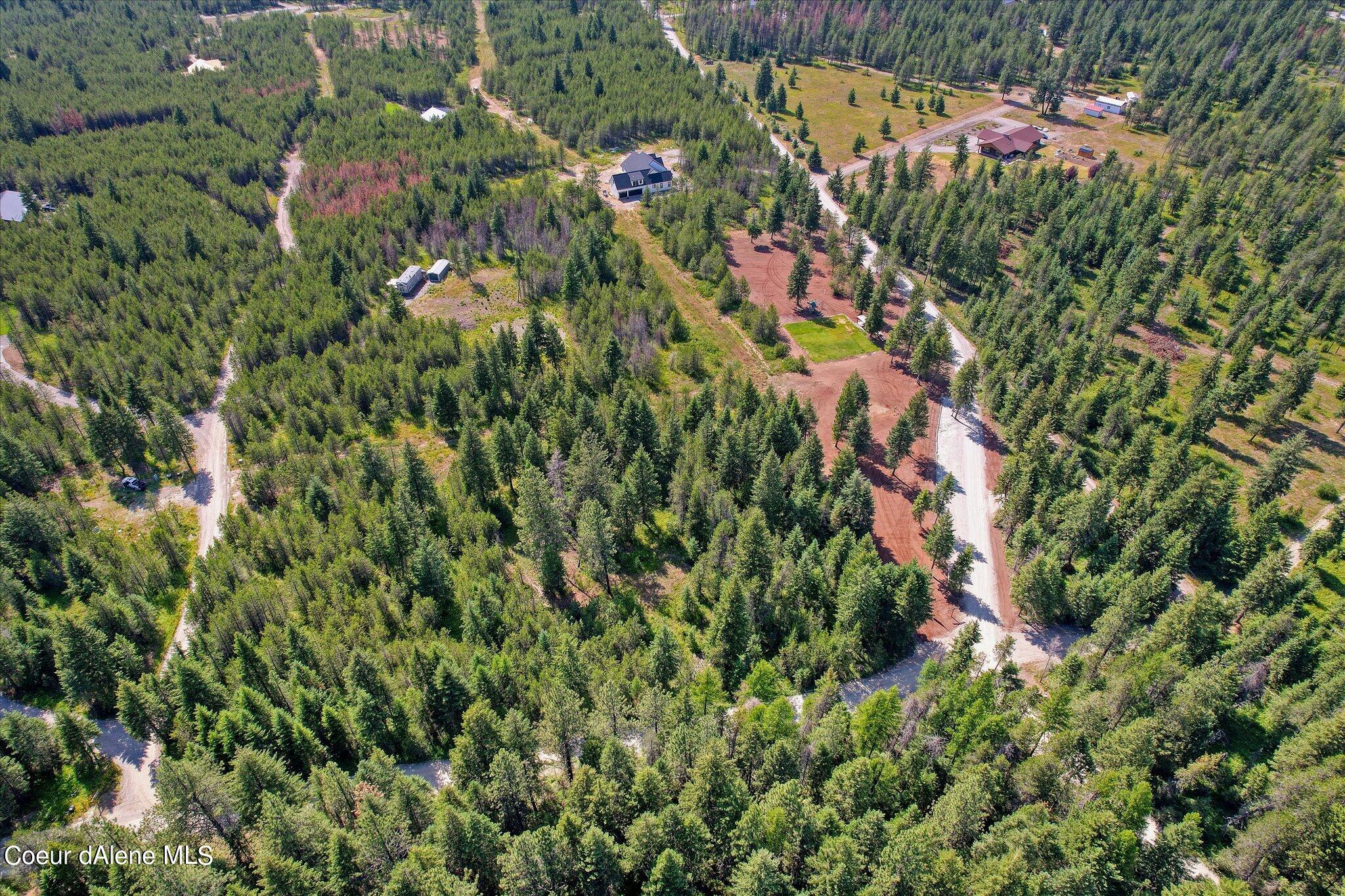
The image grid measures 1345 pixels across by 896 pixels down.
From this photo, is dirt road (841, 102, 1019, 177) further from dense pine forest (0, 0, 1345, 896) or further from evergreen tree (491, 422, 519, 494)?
evergreen tree (491, 422, 519, 494)

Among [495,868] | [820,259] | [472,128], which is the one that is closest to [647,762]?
[495,868]

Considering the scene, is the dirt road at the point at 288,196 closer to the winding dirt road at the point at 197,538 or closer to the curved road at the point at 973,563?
the winding dirt road at the point at 197,538

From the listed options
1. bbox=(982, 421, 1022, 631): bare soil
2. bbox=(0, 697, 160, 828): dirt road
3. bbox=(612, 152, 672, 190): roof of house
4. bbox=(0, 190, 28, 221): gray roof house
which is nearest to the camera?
bbox=(0, 697, 160, 828): dirt road

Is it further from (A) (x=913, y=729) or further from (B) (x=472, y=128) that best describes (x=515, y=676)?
(B) (x=472, y=128)

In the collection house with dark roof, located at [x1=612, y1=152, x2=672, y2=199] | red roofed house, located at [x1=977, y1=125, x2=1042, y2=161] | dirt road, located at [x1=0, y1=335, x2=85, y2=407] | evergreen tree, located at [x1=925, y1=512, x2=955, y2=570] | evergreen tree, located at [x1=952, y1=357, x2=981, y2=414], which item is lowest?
dirt road, located at [x1=0, y1=335, x2=85, y2=407]

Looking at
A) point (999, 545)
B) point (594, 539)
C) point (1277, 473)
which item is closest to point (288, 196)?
point (594, 539)

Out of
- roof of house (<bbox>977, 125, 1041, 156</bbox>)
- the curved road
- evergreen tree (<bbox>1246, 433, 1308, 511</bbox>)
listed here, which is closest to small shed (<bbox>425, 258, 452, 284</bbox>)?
the curved road
